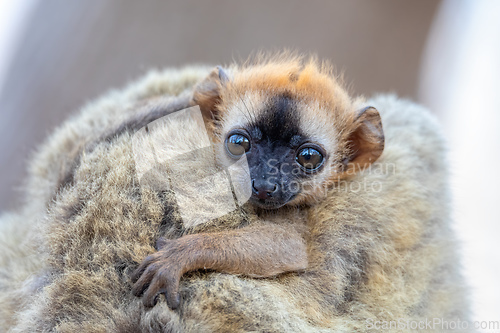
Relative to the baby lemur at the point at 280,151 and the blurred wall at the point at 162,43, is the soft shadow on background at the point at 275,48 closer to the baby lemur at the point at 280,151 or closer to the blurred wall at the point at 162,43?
the blurred wall at the point at 162,43

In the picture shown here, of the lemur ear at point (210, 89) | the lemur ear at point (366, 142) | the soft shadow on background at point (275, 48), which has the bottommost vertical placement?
the lemur ear at point (366, 142)

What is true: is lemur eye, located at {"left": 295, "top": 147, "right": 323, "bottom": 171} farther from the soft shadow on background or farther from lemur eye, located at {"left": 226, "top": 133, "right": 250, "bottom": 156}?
the soft shadow on background

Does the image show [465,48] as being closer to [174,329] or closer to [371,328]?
[371,328]

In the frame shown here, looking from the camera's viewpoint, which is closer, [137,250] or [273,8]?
[137,250]

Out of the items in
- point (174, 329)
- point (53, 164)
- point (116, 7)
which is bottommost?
point (174, 329)

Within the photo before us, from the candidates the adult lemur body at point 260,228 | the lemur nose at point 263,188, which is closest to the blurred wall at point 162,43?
the adult lemur body at point 260,228

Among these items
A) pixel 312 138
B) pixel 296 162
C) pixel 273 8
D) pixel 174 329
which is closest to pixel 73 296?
pixel 174 329

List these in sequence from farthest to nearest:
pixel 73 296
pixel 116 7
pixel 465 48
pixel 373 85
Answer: pixel 373 85, pixel 465 48, pixel 116 7, pixel 73 296
